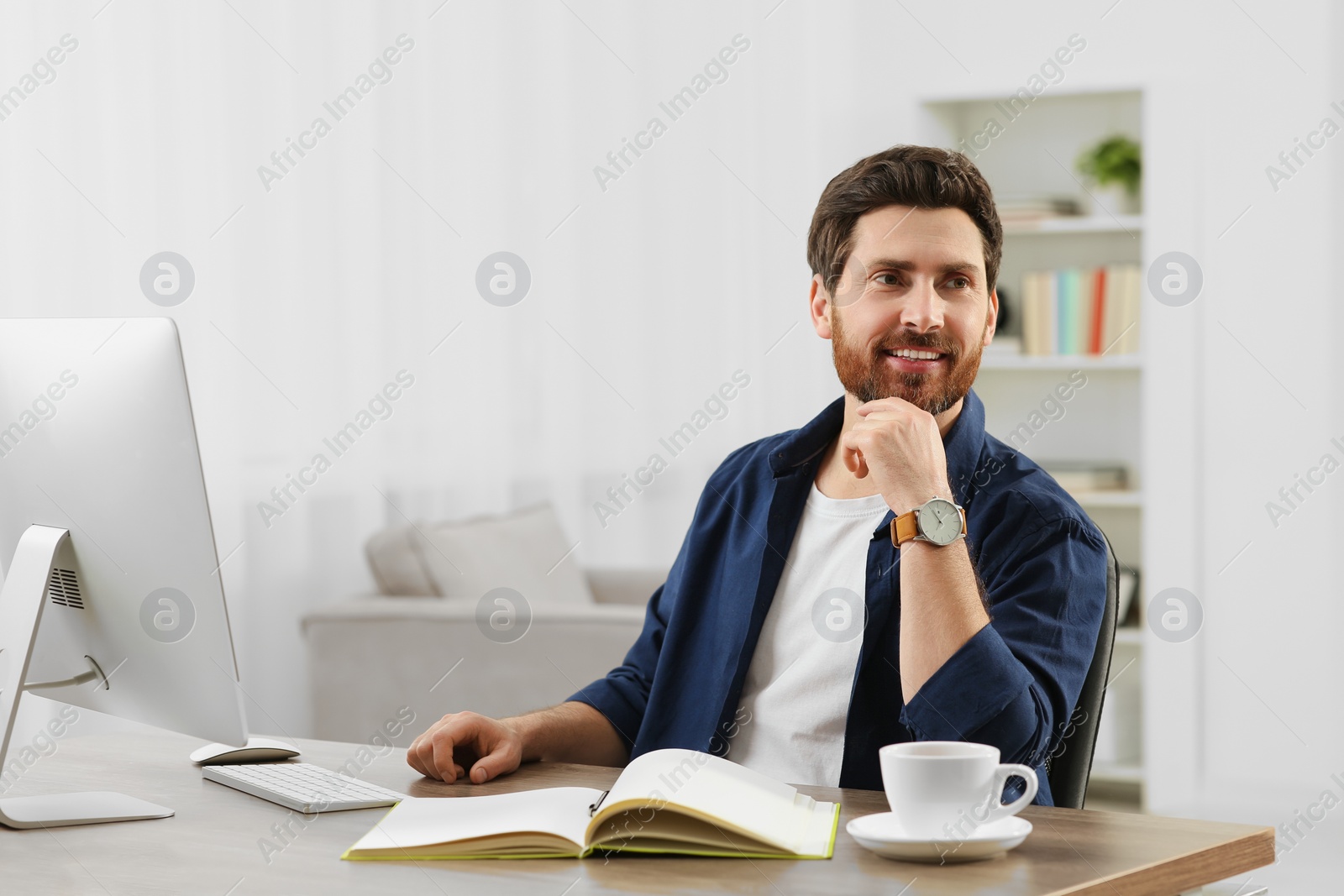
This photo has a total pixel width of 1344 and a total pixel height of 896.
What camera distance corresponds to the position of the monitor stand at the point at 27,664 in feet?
3.95

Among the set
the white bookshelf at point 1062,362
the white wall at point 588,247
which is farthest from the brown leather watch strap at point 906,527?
the white bookshelf at point 1062,362

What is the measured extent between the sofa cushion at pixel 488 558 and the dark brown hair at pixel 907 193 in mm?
1569

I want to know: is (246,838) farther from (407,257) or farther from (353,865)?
(407,257)

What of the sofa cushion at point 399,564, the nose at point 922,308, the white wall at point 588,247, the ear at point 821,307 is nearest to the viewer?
the nose at point 922,308

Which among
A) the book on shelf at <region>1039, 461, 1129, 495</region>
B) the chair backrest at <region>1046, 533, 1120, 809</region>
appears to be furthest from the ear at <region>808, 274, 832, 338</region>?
the book on shelf at <region>1039, 461, 1129, 495</region>

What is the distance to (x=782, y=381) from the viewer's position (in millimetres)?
4547

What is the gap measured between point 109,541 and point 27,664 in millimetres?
130

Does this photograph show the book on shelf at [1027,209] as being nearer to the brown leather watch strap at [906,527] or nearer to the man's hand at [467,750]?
the brown leather watch strap at [906,527]

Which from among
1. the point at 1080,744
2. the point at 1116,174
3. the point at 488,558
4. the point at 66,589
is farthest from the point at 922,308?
the point at 1116,174

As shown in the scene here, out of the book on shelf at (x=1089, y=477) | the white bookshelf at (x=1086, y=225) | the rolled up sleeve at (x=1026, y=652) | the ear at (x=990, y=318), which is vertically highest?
the white bookshelf at (x=1086, y=225)

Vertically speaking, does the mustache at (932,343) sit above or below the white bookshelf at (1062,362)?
below

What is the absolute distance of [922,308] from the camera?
5.21 feet

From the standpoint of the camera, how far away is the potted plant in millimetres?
3850

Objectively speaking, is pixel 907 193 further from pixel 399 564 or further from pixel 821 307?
pixel 399 564
